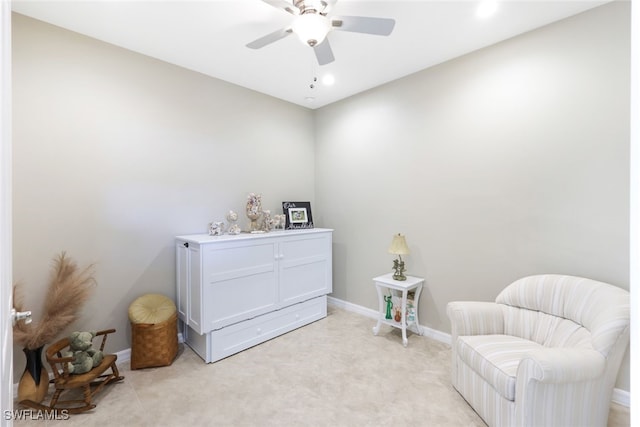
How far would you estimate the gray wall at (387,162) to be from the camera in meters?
2.26

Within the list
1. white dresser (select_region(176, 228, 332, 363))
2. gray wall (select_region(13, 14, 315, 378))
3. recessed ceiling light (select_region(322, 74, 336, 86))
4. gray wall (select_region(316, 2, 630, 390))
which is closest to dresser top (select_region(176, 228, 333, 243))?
white dresser (select_region(176, 228, 332, 363))

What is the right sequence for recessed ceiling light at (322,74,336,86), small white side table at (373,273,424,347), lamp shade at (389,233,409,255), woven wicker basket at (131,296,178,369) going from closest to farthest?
woven wicker basket at (131,296,178,369) < small white side table at (373,273,424,347) < lamp shade at (389,233,409,255) < recessed ceiling light at (322,74,336,86)

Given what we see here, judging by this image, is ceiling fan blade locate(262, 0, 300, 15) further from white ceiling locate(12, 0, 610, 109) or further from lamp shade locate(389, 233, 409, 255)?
lamp shade locate(389, 233, 409, 255)

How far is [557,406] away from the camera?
1663mm

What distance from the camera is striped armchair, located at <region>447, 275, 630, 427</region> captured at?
1.64 meters

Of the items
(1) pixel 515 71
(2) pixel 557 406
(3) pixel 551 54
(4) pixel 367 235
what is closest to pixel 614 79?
(3) pixel 551 54

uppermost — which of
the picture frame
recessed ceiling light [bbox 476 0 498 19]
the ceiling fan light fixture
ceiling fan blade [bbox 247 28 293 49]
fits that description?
recessed ceiling light [bbox 476 0 498 19]

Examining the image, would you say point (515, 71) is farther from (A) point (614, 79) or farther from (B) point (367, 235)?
(B) point (367, 235)

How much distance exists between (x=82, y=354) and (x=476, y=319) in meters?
2.92

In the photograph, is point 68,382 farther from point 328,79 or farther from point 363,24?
point 328,79

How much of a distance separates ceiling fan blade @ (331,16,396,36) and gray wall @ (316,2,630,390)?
1363 mm

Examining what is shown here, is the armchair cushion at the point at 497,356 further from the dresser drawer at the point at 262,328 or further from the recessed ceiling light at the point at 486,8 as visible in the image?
the recessed ceiling light at the point at 486,8

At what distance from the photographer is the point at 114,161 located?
2.66 meters
